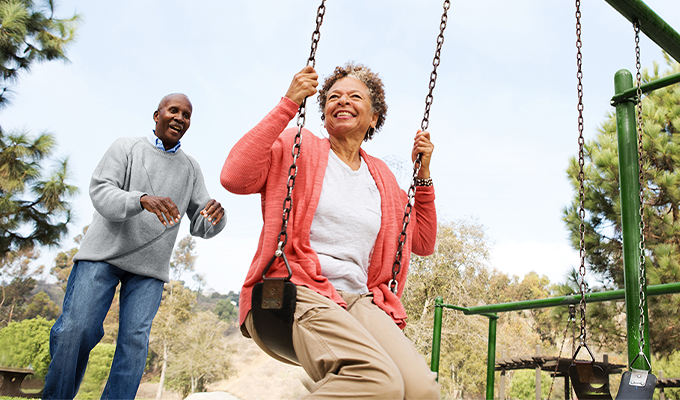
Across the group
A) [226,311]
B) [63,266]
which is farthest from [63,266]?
[226,311]

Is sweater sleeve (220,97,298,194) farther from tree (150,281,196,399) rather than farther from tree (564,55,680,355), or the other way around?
tree (150,281,196,399)

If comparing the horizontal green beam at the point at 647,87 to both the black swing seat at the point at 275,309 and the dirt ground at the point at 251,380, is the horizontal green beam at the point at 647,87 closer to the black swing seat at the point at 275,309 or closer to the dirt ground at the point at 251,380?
the black swing seat at the point at 275,309

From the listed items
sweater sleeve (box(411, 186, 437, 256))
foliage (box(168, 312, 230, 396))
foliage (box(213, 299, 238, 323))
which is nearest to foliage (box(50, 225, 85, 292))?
foliage (box(168, 312, 230, 396))

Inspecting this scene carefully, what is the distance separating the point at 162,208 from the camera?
199 centimetres

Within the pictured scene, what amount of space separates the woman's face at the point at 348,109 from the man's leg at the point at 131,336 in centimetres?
108

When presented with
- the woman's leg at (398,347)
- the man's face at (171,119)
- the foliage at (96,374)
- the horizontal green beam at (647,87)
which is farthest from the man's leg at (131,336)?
the foliage at (96,374)

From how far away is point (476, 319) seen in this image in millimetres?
16656

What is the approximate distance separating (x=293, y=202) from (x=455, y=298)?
51.4 feet

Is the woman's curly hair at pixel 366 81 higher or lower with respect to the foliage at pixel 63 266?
lower

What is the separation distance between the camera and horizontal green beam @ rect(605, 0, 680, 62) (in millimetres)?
2479

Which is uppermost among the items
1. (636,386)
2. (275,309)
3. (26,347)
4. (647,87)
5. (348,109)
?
(647,87)

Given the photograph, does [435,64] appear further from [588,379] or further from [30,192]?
[30,192]

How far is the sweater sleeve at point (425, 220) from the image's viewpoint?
206 cm

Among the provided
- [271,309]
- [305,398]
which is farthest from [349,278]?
[305,398]
